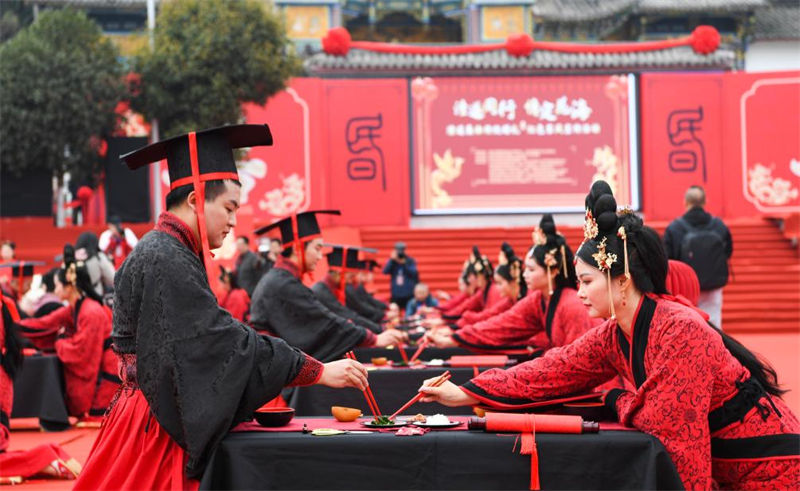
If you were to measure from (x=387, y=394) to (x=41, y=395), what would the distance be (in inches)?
137

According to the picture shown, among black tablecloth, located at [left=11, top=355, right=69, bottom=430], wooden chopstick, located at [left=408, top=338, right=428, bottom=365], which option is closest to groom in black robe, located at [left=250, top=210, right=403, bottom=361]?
wooden chopstick, located at [left=408, top=338, right=428, bottom=365]

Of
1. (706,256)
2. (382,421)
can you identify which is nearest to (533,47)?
(706,256)

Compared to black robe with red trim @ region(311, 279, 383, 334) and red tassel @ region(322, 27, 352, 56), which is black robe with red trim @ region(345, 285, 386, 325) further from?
red tassel @ region(322, 27, 352, 56)

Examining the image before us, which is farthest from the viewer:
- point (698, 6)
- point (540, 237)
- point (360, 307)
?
point (698, 6)

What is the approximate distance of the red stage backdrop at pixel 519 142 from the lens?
17.4 m

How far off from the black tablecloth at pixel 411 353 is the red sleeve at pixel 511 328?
0.14 meters

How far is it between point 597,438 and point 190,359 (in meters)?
1.10

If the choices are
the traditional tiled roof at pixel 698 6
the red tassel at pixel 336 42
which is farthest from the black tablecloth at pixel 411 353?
the traditional tiled roof at pixel 698 6

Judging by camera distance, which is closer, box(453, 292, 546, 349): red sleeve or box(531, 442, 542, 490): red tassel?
box(531, 442, 542, 490): red tassel

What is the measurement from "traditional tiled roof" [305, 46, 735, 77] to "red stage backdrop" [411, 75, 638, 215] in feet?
0.65

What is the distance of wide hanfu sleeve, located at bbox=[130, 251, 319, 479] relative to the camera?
2.59 meters

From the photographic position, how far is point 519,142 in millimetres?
17484

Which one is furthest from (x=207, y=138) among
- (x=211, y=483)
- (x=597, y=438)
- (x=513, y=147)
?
(x=513, y=147)

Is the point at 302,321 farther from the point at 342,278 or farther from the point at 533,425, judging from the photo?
the point at 533,425
